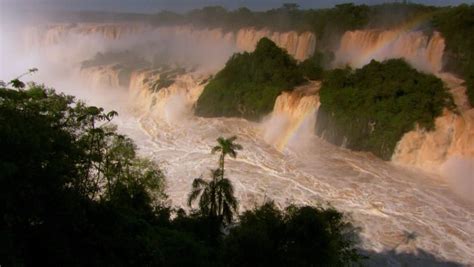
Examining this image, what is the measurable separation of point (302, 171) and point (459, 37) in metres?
12.0

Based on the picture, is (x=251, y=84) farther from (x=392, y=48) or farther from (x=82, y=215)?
(x=82, y=215)

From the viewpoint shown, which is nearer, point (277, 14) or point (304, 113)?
point (304, 113)

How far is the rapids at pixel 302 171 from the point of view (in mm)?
14406

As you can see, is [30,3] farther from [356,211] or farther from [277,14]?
[356,211]

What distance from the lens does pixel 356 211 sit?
15.2m

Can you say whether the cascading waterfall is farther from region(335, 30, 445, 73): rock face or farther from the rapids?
the rapids

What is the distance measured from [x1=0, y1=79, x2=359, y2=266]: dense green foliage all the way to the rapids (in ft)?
19.4

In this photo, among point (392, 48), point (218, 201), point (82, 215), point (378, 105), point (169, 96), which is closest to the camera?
point (82, 215)

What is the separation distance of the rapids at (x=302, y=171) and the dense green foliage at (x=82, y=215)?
592cm

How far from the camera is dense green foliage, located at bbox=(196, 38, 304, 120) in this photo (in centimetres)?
2453

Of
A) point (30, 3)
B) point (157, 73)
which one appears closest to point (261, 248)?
point (157, 73)

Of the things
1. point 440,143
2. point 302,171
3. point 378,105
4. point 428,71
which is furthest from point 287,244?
point 428,71

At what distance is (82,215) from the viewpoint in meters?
5.42

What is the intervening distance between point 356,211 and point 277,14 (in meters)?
26.6
